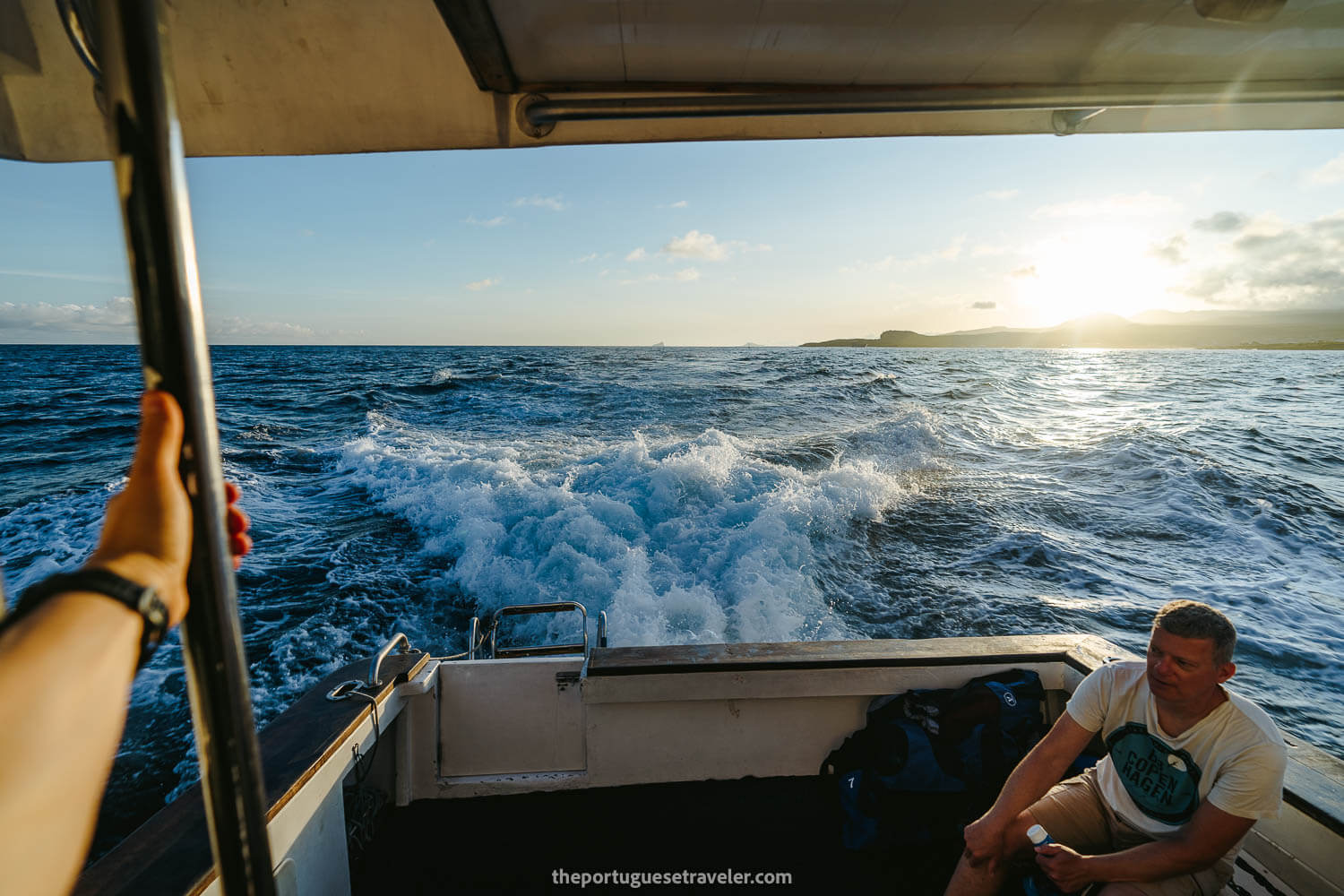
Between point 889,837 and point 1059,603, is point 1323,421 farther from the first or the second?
point 889,837

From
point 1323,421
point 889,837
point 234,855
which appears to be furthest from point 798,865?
point 1323,421

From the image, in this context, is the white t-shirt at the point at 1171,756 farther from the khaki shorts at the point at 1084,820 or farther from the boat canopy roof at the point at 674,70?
the boat canopy roof at the point at 674,70

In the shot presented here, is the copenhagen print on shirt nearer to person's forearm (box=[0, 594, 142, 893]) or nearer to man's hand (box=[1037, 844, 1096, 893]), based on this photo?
man's hand (box=[1037, 844, 1096, 893])

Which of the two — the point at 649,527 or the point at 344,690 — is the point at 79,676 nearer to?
the point at 344,690

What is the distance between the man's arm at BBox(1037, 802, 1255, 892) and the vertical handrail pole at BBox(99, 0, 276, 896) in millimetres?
1990

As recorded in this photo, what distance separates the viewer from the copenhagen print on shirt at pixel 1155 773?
5.34 ft

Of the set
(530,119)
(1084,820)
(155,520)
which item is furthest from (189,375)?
(1084,820)

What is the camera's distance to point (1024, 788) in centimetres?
176

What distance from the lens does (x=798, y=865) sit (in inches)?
80.5

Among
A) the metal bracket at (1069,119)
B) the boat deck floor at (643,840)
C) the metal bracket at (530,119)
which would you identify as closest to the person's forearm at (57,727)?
the metal bracket at (530,119)

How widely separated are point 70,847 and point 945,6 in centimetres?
215

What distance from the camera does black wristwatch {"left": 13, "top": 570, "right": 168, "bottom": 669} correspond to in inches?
15.5

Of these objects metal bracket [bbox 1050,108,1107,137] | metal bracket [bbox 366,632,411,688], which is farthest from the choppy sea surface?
metal bracket [bbox 1050,108,1107,137]

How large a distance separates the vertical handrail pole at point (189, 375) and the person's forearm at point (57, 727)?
0.15 ft
